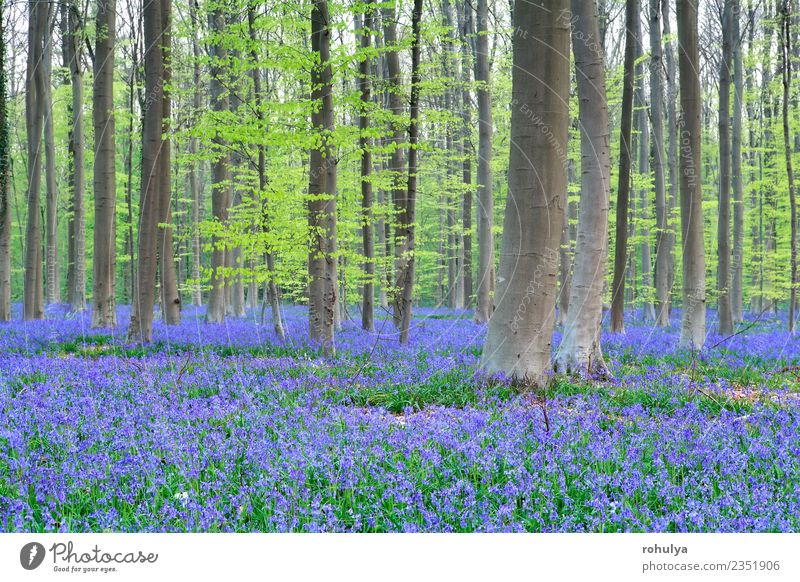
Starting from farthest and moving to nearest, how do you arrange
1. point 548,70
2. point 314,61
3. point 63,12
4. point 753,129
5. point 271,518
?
1. point 753,129
2. point 63,12
3. point 314,61
4. point 548,70
5. point 271,518

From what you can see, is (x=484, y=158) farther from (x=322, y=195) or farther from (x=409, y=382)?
(x=409, y=382)

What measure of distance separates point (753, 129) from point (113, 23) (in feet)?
99.4

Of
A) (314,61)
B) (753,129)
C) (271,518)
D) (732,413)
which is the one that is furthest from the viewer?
(753,129)

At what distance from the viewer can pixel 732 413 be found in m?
5.78

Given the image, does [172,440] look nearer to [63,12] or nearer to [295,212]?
[295,212]

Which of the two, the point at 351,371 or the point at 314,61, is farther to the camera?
the point at 314,61

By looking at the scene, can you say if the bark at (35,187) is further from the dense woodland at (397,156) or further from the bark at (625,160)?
the bark at (625,160)

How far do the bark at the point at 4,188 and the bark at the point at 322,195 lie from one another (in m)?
7.98

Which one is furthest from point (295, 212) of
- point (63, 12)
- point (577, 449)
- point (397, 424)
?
point (63, 12)

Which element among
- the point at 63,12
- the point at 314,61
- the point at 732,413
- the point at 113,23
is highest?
the point at 63,12

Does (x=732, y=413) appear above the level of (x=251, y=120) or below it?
below

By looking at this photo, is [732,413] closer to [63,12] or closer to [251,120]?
[251,120]

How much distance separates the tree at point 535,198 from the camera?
22.8ft
